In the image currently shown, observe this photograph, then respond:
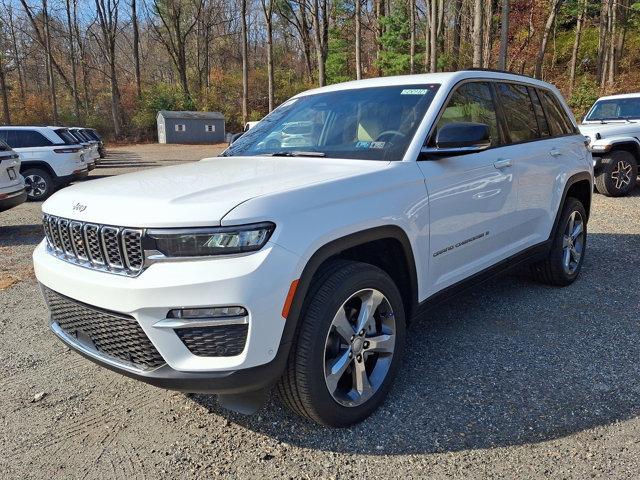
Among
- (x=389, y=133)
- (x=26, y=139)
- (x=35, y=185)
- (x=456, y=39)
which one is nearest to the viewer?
(x=389, y=133)

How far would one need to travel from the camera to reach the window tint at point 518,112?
411 centimetres

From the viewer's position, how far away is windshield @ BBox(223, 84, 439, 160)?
3262 mm

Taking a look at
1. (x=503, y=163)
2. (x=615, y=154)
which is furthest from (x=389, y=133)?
(x=615, y=154)

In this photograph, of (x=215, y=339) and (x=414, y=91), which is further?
(x=414, y=91)

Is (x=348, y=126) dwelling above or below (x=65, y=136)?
below

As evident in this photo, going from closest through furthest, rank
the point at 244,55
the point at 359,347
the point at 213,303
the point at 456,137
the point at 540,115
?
the point at 213,303, the point at 359,347, the point at 456,137, the point at 540,115, the point at 244,55

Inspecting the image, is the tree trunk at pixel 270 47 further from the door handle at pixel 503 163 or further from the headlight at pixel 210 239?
the headlight at pixel 210 239

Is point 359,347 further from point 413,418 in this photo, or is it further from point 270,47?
point 270,47

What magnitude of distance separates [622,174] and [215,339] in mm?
10107

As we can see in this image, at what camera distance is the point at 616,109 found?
1101cm

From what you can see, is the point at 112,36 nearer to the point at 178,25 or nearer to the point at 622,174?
the point at 178,25

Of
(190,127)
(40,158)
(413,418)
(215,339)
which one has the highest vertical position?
(190,127)

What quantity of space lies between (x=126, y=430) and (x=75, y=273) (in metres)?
0.94

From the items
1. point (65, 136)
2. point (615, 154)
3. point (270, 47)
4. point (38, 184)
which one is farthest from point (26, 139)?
point (270, 47)
